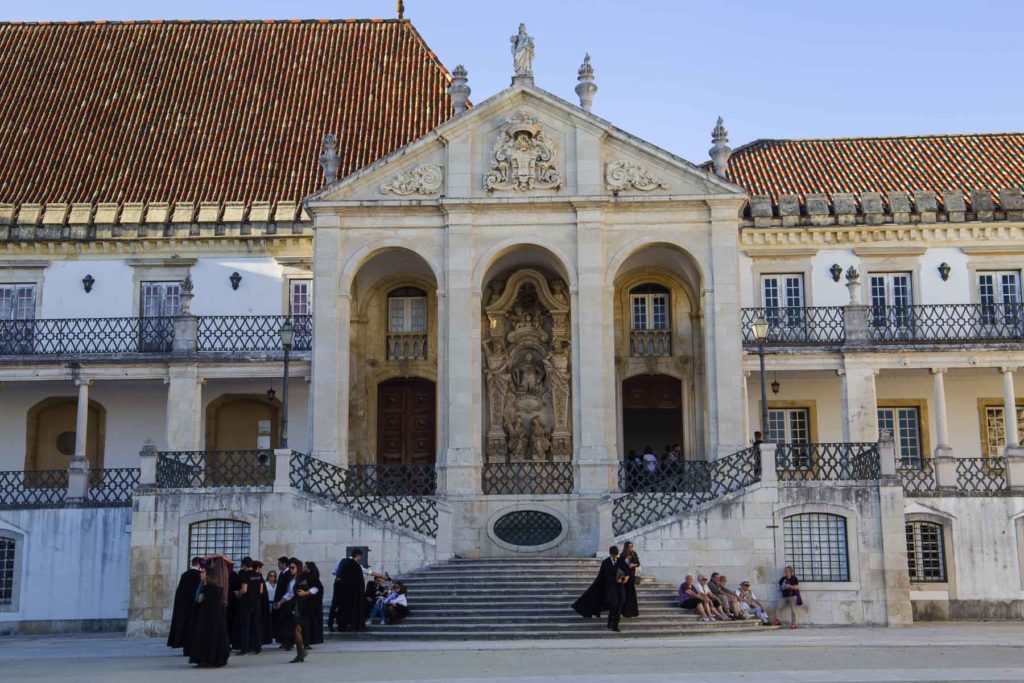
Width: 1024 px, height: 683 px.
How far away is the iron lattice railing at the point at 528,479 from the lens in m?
25.5

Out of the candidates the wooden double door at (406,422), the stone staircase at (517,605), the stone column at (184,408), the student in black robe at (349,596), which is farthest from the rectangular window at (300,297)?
the student in black robe at (349,596)

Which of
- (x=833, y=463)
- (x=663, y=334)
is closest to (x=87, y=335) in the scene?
(x=663, y=334)

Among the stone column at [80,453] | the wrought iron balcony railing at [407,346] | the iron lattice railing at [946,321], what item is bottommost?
the stone column at [80,453]

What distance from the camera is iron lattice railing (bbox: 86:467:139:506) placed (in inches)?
1107

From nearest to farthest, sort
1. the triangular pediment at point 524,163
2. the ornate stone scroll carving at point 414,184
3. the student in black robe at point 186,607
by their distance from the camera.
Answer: the student in black robe at point 186,607 < the triangular pediment at point 524,163 < the ornate stone scroll carving at point 414,184

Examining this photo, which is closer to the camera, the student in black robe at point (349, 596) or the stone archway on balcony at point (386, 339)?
the student in black robe at point (349, 596)

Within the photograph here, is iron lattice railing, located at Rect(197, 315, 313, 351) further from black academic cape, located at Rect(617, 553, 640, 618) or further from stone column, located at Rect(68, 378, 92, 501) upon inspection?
black academic cape, located at Rect(617, 553, 640, 618)

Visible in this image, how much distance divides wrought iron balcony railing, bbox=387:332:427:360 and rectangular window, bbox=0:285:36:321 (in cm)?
915

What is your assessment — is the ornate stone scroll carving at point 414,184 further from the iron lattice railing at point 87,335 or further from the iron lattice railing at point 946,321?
the iron lattice railing at point 946,321

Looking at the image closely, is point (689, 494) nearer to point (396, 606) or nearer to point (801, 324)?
point (396, 606)

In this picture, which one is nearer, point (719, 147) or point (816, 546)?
point (816, 546)

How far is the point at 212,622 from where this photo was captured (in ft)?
52.4

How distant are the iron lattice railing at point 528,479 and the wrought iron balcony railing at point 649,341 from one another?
4.78 m

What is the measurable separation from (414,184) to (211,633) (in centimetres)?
1306
